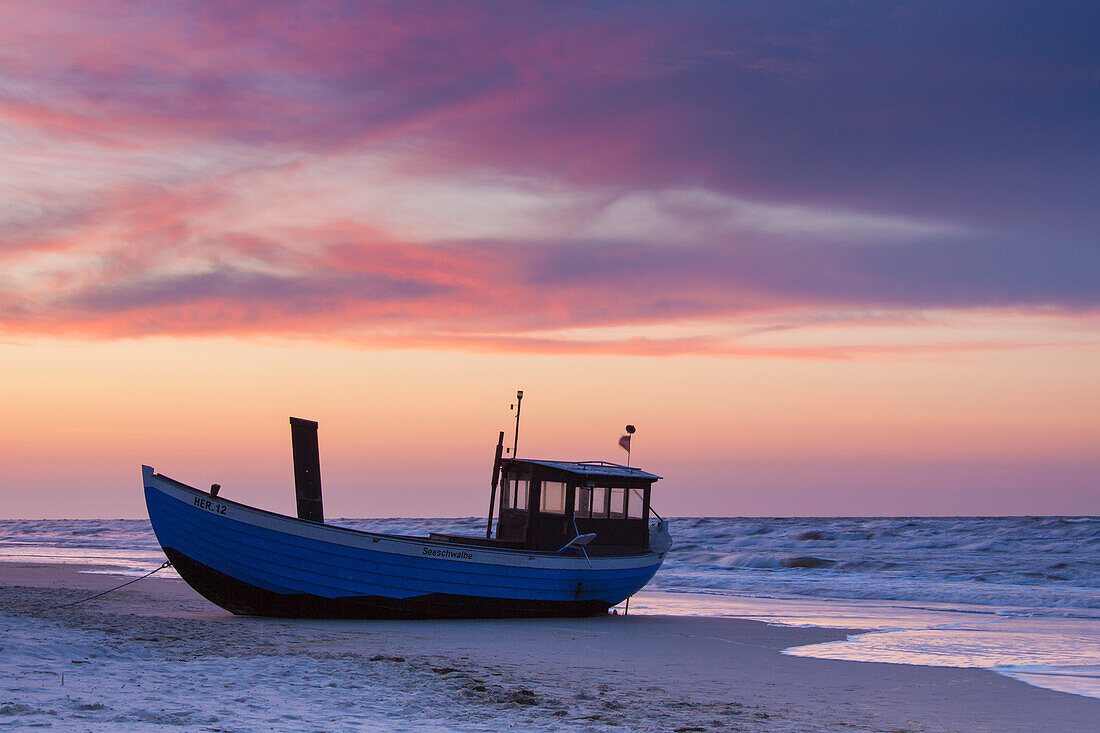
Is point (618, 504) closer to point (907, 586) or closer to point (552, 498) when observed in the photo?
point (552, 498)

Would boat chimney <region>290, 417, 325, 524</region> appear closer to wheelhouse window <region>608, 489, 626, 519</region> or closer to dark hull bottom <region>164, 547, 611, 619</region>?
dark hull bottom <region>164, 547, 611, 619</region>

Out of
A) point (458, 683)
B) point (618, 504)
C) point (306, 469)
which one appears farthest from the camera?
point (618, 504)

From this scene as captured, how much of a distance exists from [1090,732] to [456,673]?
19.9ft

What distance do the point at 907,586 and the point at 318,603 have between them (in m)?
18.7

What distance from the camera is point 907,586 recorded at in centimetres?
2902

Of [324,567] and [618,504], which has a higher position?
[618,504]

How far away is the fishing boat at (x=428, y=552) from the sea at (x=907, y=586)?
272 centimetres

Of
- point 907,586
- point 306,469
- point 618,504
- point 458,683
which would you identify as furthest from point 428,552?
point 907,586

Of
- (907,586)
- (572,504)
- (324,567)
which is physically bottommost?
(907,586)

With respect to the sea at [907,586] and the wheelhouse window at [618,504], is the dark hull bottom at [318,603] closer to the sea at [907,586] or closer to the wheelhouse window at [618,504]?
the wheelhouse window at [618,504]

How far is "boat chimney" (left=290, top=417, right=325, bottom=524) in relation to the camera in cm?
1808

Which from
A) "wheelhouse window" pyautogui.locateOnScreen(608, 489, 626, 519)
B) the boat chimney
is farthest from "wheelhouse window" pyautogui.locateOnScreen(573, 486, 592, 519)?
the boat chimney

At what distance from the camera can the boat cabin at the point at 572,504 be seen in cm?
1928

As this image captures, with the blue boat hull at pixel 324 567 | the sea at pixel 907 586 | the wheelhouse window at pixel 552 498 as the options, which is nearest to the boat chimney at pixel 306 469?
the blue boat hull at pixel 324 567
